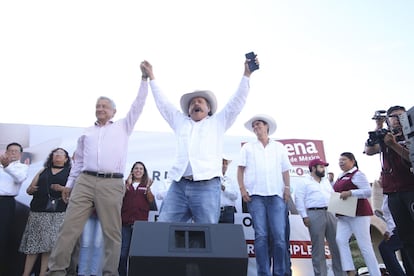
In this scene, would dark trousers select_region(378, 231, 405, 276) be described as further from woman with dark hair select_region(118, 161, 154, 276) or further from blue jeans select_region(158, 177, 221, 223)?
woman with dark hair select_region(118, 161, 154, 276)

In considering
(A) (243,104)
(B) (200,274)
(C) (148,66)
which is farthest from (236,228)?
(C) (148,66)

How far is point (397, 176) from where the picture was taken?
297cm

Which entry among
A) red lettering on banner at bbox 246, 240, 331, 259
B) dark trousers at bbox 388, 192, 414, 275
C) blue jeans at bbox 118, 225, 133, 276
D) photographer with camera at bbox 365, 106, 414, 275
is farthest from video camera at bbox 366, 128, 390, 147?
blue jeans at bbox 118, 225, 133, 276

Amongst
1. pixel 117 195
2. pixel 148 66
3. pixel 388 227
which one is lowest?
pixel 388 227

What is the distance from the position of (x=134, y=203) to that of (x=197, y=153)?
2.06m

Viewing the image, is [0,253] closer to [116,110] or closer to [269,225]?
[116,110]

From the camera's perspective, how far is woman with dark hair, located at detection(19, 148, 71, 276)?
13.1ft

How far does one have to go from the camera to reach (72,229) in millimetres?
2799

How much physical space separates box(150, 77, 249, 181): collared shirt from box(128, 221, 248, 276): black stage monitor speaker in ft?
2.80

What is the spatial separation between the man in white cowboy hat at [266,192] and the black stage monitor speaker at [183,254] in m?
1.60

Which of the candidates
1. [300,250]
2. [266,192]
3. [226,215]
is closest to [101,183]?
[266,192]

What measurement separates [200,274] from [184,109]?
181 centimetres

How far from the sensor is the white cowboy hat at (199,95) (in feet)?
10.1

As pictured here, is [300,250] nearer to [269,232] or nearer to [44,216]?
[269,232]
